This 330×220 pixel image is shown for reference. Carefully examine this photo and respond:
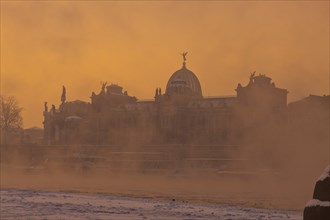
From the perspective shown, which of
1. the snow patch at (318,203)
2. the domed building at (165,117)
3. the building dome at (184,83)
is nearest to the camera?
the snow patch at (318,203)

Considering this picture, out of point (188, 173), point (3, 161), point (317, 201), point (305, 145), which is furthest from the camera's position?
point (3, 161)

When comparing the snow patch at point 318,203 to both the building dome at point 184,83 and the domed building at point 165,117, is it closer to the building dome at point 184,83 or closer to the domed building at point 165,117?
Result: the domed building at point 165,117

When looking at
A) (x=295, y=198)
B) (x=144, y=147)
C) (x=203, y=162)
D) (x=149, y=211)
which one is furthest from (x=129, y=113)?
(x=149, y=211)

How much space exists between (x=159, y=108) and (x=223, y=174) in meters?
39.0

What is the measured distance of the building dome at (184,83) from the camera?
341ft

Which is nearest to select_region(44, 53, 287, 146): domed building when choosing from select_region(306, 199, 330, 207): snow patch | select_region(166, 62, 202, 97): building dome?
select_region(166, 62, 202, 97): building dome

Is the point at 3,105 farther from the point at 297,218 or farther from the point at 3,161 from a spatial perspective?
the point at 297,218

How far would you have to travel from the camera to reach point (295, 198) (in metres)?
32.0

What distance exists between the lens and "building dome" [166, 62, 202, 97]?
10388cm

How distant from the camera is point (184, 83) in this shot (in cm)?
10806

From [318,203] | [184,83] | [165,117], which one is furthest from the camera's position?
[184,83]

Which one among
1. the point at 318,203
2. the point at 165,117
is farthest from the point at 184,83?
the point at 318,203

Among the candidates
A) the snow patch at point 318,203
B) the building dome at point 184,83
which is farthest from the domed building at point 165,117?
the snow patch at point 318,203

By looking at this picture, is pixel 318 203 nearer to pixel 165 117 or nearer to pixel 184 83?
pixel 165 117
